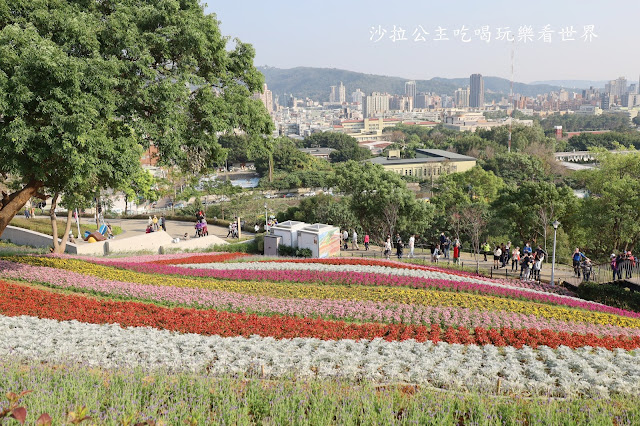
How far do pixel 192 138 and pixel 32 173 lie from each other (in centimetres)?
424

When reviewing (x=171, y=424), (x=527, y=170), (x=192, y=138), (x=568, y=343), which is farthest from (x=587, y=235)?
(x=527, y=170)

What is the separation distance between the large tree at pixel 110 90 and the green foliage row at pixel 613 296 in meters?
12.0

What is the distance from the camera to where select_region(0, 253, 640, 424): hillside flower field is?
23.2 ft

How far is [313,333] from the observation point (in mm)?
9820

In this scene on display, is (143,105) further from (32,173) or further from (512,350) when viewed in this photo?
(512,350)

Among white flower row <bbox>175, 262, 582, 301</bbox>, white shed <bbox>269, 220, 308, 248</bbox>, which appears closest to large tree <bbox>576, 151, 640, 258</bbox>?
white flower row <bbox>175, 262, 582, 301</bbox>

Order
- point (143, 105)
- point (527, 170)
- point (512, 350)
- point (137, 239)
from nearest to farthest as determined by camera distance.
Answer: point (512, 350), point (143, 105), point (137, 239), point (527, 170)

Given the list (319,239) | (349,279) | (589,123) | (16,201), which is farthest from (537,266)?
(589,123)

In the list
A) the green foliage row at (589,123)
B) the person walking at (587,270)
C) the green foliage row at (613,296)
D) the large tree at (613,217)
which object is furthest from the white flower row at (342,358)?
the green foliage row at (589,123)

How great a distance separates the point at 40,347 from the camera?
27.3ft

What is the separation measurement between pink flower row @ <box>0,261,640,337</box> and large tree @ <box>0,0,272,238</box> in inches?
87.4

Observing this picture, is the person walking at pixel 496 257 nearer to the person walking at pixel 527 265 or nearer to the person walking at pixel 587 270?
the person walking at pixel 527 265

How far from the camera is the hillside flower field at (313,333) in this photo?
7059mm

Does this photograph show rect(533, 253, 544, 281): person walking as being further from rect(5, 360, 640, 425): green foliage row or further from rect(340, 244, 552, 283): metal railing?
rect(5, 360, 640, 425): green foliage row
